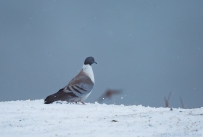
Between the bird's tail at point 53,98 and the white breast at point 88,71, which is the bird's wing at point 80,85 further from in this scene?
the bird's tail at point 53,98

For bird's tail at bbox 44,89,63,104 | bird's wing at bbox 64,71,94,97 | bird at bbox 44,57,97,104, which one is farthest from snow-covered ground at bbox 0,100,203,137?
bird's wing at bbox 64,71,94,97

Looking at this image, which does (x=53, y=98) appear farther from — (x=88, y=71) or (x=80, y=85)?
(x=88, y=71)

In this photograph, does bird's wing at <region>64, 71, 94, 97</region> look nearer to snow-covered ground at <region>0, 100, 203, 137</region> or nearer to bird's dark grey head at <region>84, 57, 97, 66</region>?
bird's dark grey head at <region>84, 57, 97, 66</region>

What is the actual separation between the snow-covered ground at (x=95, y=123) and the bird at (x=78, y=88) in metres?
1.87

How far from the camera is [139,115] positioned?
27.4ft

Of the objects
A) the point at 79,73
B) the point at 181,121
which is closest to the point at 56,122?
the point at 181,121

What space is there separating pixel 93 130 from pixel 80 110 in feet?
8.36

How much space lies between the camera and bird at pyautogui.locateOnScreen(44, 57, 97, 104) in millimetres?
11198

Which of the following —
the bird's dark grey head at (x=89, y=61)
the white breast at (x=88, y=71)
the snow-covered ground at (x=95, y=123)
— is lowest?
the snow-covered ground at (x=95, y=123)

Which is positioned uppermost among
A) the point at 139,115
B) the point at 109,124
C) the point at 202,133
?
the point at 139,115

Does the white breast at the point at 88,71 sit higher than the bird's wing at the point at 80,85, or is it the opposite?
the white breast at the point at 88,71

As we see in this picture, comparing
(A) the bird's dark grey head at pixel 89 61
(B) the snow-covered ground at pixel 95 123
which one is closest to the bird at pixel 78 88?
(A) the bird's dark grey head at pixel 89 61

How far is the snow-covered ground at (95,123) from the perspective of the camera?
6.77m

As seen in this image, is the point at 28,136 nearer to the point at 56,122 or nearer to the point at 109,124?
the point at 56,122
